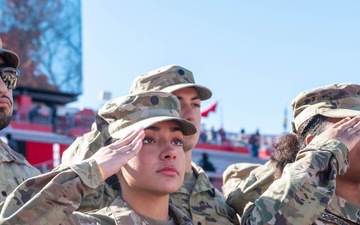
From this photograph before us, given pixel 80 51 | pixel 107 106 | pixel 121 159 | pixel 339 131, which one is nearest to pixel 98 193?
pixel 107 106

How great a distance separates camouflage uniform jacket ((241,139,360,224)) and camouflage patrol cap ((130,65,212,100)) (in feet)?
3.50

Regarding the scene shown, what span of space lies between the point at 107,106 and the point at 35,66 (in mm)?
26138

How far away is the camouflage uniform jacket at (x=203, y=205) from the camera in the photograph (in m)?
3.90

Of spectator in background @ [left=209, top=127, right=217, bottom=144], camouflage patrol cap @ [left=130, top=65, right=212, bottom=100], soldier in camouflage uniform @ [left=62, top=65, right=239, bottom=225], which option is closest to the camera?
soldier in camouflage uniform @ [left=62, top=65, right=239, bottom=225]

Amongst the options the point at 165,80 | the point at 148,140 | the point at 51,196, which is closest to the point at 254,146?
the point at 165,80

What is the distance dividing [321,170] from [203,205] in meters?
0.77

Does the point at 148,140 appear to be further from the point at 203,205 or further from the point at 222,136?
the point at 222,136

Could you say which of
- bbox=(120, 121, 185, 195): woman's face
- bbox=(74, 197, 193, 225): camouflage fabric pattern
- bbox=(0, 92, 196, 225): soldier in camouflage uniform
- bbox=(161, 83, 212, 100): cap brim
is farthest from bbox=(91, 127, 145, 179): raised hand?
bbox=(161, 83, 212, 100): cap brim

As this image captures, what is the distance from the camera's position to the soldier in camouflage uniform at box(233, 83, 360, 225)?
3.34 metres

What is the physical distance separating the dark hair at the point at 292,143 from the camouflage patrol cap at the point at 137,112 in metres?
0.69

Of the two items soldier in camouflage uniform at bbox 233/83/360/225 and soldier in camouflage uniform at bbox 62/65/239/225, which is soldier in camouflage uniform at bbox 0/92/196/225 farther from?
soldier in camouflage uniform at bbox 62/65/239/225

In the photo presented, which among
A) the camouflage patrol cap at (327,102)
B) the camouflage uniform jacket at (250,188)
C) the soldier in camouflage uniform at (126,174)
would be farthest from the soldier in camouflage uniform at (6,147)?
the camouflage patrol cap at (327,102)

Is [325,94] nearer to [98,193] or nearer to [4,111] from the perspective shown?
[98,193]

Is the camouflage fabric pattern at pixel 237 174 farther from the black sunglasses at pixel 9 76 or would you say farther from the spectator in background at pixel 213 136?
the spectator in background at pixel 213 136
